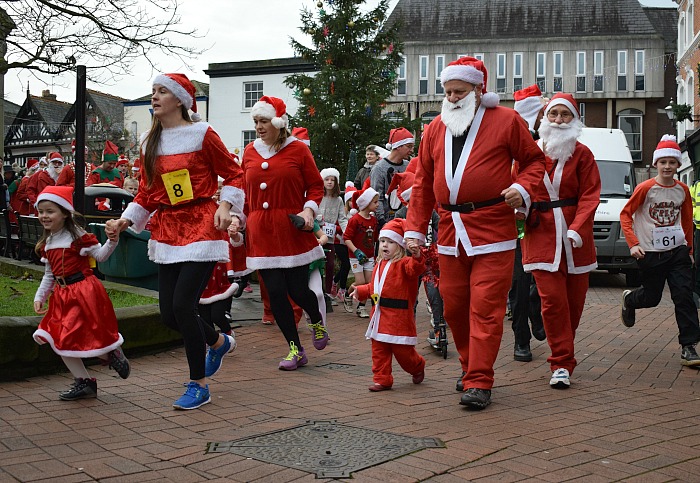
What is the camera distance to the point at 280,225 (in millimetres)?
6941

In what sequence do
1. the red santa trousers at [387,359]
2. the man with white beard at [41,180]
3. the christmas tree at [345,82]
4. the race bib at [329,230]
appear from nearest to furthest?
the red santa trousers at [387,359]
the race bib at [329,230]
the man with white beard at [41,180]
the christmas tree at [345,82]

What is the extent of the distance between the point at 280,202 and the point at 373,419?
2.39m

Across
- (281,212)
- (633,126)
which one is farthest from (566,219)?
(633,126)

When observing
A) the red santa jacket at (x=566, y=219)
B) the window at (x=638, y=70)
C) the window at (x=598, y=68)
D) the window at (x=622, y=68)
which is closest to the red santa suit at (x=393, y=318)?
the red santa jacket at (x=566, y=219)

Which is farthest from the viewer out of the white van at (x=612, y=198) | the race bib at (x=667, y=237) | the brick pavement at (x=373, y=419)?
the white van at (x=612, y=198)

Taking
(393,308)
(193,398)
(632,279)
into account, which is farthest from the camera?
(632,279)

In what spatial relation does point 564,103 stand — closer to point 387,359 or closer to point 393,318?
point 393,318

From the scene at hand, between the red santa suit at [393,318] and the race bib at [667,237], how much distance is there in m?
2.44

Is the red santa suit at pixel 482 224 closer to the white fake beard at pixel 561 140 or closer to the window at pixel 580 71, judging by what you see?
the white fake beard at pixel 561 140

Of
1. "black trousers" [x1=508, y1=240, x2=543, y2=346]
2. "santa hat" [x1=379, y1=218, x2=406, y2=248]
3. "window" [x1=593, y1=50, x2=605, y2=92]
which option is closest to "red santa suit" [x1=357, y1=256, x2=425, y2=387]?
"santa hat" [x1=379, y1=218, x2=406, y2=248]

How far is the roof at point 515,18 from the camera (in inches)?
2216

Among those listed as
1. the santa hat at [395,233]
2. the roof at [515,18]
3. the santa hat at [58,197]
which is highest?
the roof at [515,18]

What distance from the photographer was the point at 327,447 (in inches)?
174

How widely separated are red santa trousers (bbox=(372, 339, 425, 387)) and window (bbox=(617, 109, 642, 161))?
52.3m
